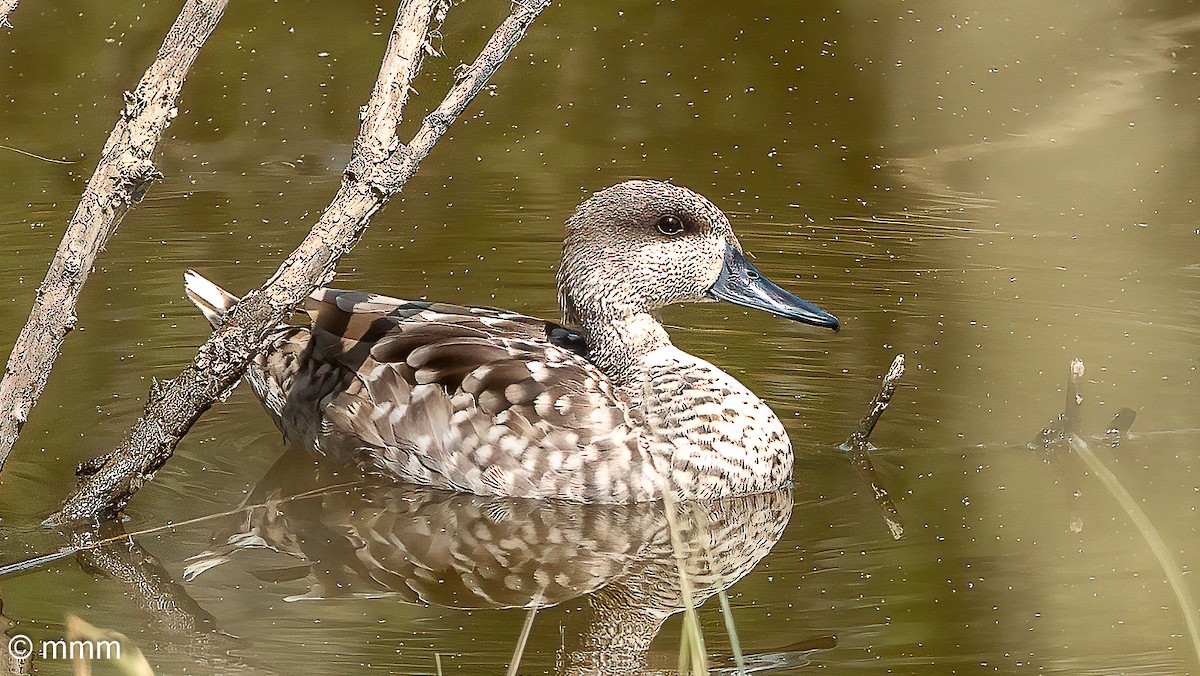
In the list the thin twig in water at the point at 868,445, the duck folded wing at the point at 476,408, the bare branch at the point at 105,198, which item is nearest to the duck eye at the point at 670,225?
the duck folded wing at the point at 476,408

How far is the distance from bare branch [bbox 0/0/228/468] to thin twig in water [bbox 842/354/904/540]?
2735 mm

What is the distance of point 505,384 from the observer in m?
6.19

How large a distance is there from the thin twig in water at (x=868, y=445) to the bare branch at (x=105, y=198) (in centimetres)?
273

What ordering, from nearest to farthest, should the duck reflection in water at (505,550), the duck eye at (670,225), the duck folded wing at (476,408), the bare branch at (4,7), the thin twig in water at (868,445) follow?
the bare branch at (4,7), the duck reflection in water at (505,550), the thin twig in water at (868,445), the duck folded wing at (476,408), the duck eye at (670,225)

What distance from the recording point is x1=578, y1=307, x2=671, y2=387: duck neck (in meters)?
6.44

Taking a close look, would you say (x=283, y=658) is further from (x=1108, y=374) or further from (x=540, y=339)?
(x=1108, y=374)

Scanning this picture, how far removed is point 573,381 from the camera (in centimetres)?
624

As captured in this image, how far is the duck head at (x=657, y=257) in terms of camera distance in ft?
21.0

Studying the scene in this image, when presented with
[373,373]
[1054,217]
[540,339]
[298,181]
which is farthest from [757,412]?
[298,181]

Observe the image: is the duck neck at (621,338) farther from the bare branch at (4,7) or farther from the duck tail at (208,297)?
the bare branch at (4,7)

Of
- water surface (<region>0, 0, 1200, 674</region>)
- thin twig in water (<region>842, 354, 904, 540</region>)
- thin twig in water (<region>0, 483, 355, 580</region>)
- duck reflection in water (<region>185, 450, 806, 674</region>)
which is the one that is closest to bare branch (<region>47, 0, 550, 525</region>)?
thin twig in water (<region>0, 483, 355, 580</region>)

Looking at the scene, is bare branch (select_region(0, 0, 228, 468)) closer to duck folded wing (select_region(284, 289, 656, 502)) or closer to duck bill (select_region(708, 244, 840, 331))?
duck folded wing (select_region(284, 289, 656, 502))

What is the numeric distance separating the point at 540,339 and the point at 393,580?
4.52 feet

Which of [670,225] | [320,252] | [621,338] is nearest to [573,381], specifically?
[621,338]
